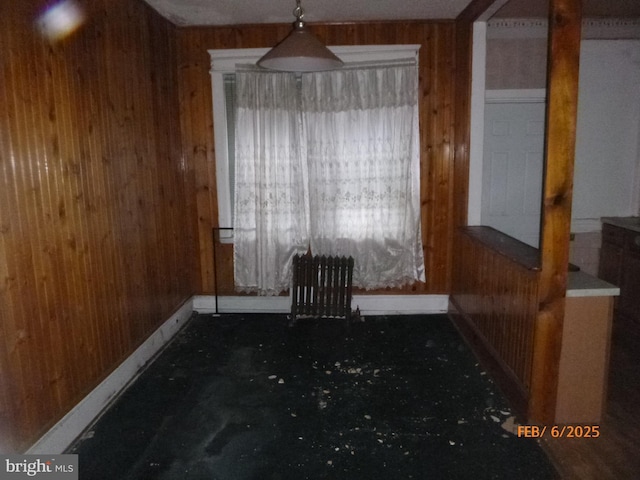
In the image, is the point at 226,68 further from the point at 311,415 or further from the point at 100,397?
the point at 311,415

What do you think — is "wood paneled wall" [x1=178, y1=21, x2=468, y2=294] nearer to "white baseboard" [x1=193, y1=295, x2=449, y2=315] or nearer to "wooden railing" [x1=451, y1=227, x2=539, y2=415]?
"white baseboard" [x1=193, y1=295, x2=449, y2=315]

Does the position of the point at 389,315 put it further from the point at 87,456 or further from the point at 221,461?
the point at 87,456

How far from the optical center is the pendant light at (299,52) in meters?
2.23

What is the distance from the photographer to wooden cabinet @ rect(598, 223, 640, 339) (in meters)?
3.73

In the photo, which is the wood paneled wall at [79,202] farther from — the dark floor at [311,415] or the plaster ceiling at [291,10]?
the dark floor at [311,415]

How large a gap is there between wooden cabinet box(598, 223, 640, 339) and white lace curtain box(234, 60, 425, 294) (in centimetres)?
168

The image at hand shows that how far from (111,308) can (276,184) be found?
1.73 m

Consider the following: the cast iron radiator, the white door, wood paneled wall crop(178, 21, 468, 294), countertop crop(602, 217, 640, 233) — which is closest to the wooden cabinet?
countertop crop(602, 217, 640, 233)

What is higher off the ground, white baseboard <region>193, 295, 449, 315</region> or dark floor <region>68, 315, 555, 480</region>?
white baseboard <region>193, 295, 449, 315</region>

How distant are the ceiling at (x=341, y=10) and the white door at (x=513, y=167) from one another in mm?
815

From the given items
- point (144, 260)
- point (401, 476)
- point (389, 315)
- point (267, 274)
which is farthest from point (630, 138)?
point (144, 260)
